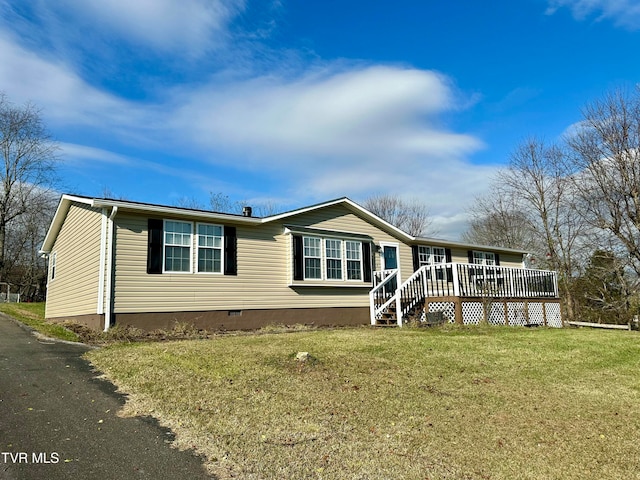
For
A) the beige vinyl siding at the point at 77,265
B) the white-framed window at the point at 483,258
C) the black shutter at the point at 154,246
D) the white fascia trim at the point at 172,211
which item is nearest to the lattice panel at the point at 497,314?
the white-framed window at the point at 483,258

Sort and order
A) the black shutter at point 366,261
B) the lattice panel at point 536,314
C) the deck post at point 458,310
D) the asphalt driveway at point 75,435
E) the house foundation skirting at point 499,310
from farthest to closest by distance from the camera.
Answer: the black shutter at point 366,261 < the lattice panel at point 536,314 < the house foundation skirting at point 499,310 < the deck post at point 458,310 < the asphalt driveway at point 75,435

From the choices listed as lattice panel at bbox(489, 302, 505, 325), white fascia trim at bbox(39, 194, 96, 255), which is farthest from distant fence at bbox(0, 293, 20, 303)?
lattice panel at bbox(489, 302, 505, 325)

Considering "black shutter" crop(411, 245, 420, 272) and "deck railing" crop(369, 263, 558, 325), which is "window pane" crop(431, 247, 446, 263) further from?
"deck railing" crop(369, 263, 558, 325)

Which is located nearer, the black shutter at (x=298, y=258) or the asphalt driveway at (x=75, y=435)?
the asphalt driveway at (x=75, y=435)

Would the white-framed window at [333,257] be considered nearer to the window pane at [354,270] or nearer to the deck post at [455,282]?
the window pane at [354,270]

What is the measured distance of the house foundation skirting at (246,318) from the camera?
11.5m

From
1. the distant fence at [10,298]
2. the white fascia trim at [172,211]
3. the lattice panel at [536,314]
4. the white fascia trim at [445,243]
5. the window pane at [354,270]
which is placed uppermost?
the white fascia trim at [172,211]

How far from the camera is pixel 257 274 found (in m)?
13.8

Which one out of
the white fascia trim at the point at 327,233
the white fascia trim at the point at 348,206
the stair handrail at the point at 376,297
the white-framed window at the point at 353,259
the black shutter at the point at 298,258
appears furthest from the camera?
the white-framed window at the point at 353,259

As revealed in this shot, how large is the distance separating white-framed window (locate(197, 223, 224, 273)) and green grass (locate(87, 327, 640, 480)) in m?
3.85

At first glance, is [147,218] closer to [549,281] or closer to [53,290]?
[53,290]

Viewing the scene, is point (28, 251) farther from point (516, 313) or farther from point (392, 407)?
point (392, 407)

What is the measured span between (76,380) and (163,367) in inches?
46.8

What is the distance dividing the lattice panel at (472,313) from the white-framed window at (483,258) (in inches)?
269
